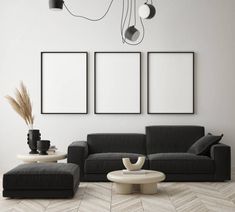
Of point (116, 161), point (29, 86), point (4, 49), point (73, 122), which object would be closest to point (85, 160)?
point (116, 161)

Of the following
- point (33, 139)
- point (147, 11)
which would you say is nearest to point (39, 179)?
point (33, 139)

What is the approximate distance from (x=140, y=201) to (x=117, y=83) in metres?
2.78

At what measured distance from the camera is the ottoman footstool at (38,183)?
588cm

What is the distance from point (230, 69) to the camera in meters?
8.13

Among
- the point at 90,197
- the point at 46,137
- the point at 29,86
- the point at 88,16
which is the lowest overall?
the point at 90,197

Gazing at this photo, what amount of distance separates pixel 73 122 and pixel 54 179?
2.33m

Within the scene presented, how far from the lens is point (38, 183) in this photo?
5.89 meters

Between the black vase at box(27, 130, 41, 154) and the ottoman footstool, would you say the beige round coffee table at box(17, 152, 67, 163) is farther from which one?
the ottoman footstool

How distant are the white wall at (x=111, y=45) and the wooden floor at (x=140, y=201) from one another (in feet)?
5.53

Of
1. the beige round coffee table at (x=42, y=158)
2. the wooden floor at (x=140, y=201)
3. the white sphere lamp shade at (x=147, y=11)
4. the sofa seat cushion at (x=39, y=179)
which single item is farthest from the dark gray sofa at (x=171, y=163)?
the white sphere lamp shade at (x=147, y=11)

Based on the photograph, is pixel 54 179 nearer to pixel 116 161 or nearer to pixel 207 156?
pixel 116 161

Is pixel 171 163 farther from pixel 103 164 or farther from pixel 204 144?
pixel 103 164

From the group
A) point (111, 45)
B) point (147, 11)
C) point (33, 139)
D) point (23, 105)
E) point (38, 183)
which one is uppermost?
point (147, 11)

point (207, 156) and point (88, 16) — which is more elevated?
point (88, 16)
